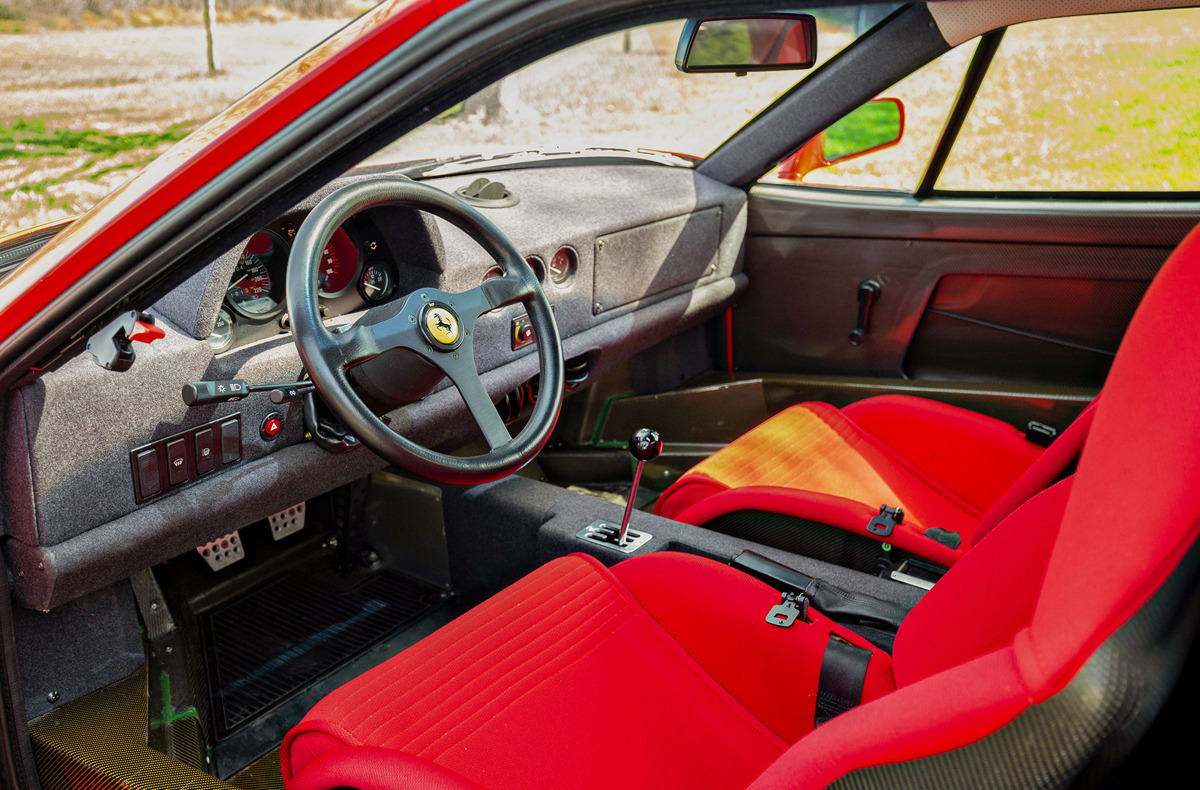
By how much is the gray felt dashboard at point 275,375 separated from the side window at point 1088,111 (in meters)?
0.84

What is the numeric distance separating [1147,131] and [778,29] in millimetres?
3163

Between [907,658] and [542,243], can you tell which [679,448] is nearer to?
[542,243]

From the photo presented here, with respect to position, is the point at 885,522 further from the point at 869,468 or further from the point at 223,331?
the point at 223,331

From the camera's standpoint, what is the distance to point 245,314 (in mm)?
1662

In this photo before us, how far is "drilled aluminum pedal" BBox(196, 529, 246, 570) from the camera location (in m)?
2.17

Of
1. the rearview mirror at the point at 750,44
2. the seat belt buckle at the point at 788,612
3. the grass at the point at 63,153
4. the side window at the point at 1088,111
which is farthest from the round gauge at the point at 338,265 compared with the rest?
the grass at the point at 63,153

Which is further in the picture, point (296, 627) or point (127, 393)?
point (296, 627)

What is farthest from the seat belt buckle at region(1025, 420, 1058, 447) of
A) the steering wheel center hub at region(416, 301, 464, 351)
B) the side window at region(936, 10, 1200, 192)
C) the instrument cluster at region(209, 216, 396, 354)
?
the instrument cluster at region(209, 216, 396, 354)

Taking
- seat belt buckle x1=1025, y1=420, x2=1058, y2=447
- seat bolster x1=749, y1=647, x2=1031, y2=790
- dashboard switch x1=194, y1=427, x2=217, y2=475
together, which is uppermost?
seat bolster x1=749, y1=647, x2=1031, y2=790

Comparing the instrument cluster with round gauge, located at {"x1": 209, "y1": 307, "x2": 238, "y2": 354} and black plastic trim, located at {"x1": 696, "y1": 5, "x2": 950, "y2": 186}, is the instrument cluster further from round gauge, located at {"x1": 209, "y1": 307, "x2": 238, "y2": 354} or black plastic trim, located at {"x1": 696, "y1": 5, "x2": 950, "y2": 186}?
black plastic trim, located at {"x1": 696, "y1": 5, "x2": 950, "y2": 186}

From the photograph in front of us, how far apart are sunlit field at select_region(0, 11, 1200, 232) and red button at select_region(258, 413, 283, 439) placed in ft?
1.70

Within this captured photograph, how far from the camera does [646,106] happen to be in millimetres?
10156

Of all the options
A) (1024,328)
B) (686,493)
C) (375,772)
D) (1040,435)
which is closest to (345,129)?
(375,772)

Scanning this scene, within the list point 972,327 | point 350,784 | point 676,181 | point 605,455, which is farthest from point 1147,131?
point 350,784
